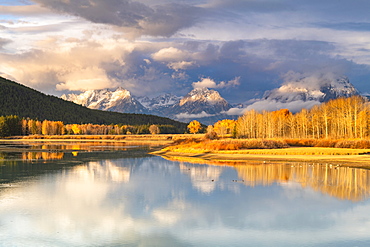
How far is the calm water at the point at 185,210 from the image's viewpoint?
1995 centimetres

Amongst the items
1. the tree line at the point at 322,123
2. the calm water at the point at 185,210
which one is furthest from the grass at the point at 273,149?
the tree line at the point at 322,123

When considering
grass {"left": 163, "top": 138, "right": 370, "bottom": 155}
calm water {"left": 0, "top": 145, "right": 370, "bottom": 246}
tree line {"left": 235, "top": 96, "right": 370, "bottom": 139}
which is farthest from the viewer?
tree line {"left": 235, "top": 96, "right": 370, "bottom": 139}

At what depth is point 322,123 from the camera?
15700 centimetres

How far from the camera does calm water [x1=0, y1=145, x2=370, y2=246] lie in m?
20.0

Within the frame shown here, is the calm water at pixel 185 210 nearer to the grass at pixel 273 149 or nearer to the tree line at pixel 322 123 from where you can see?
the grass at pixel 273 149

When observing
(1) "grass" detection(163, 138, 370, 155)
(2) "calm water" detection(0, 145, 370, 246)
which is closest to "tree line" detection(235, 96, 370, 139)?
(1) "grass" detection(163, 138, 370, 155)

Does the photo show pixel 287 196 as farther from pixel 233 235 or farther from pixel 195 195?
pixel 233 235

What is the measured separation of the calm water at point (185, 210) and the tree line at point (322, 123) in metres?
84.9

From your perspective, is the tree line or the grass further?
the tree line

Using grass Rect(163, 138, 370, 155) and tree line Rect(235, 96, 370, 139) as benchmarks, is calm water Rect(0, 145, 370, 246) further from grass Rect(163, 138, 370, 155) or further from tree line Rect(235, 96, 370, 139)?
tree line Rect(235, 96, 370, 139)

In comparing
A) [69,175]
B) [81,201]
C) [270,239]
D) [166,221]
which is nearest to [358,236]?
[270,239]

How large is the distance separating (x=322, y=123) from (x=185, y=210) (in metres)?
142

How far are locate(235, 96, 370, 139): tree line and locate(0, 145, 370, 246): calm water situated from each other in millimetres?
84890

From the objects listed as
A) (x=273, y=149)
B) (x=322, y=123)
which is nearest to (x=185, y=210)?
(x=273, y=149)
